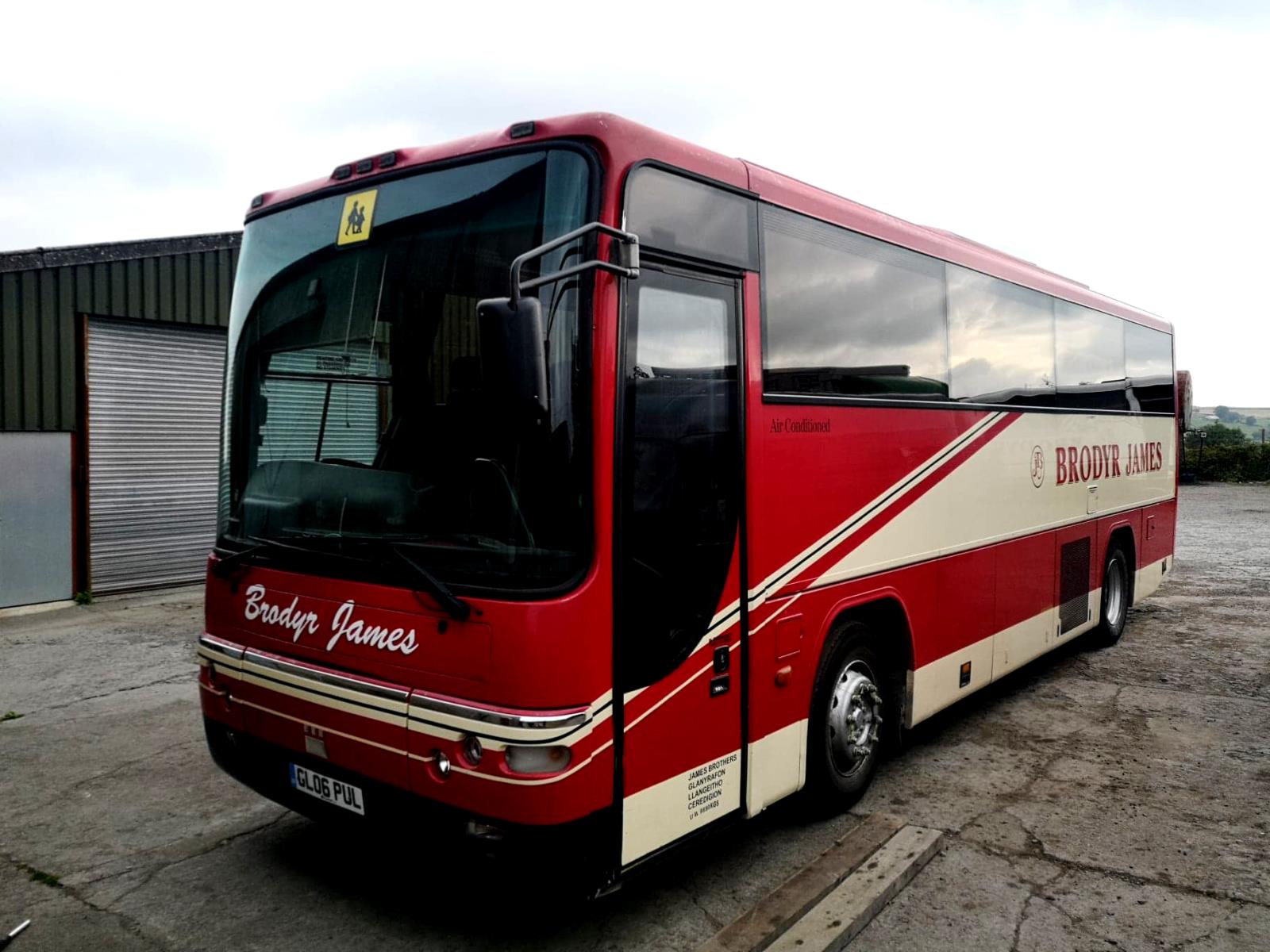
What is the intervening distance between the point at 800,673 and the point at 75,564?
376 inches

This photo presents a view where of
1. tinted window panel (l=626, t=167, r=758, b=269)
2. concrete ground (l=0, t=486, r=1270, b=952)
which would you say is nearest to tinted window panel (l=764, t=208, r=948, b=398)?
tinted window panel (l=626, t=167, r=758, b=269)

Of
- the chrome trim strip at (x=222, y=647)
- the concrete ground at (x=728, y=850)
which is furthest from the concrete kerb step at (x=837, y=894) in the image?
the chrome trim strip at (x=222, y=647)

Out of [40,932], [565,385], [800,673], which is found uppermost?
[565,385]

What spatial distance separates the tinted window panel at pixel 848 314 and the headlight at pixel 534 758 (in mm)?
1876

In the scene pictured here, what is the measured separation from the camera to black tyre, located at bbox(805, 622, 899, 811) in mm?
4934

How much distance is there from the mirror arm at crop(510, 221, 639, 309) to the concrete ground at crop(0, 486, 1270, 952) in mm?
2024

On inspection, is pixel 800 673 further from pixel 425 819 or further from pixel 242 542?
pixel 242 542

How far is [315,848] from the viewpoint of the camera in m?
4.77

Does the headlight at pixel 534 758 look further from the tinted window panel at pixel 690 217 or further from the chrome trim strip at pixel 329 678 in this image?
the tinted window panel at pixel 690 217

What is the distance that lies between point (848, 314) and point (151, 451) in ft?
31.7

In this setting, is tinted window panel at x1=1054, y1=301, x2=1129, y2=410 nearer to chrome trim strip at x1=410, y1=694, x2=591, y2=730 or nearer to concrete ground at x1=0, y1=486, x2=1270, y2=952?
concrete ground at x1=0, y1=486, x2=1270, y2=952

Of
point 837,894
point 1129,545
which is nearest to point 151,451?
point 837,894

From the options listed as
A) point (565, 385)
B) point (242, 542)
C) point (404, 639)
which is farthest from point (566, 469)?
point (242, 542)

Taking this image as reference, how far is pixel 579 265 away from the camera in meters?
3.46
